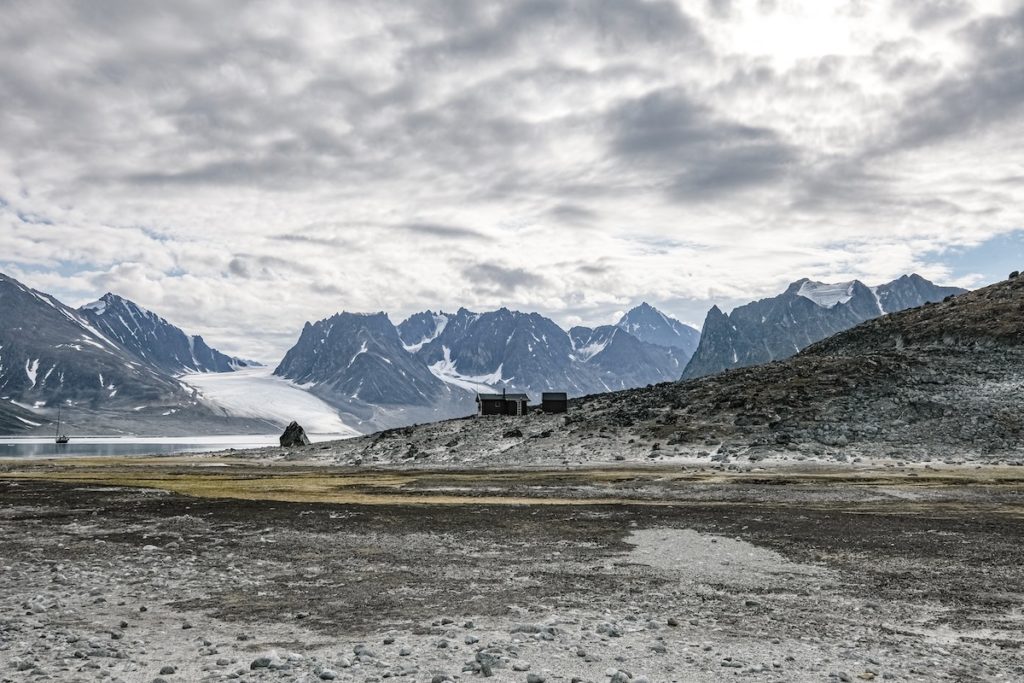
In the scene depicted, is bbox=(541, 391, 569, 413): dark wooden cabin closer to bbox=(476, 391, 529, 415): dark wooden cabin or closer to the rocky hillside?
the rocky hillside

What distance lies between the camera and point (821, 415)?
9750 cm

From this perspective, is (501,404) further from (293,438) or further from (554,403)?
(293,438)

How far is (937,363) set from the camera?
110m

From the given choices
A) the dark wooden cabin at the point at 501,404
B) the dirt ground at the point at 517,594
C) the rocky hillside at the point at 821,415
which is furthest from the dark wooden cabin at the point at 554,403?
the dirt ground at the point at 517,594

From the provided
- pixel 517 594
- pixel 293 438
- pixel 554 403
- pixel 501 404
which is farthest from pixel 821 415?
pixel 293 438

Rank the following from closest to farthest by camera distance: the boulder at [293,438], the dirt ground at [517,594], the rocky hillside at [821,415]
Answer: the dirt ground at [517,594] → the rocky hillside at [821,415] → the boulder at [293,438]

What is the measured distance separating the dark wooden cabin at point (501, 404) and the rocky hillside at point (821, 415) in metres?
20.1

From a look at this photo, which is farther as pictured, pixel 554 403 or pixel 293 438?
pixel 293 438

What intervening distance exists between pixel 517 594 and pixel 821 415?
87153mm

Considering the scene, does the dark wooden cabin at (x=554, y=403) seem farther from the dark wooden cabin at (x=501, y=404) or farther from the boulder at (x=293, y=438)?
the boulder at (x=293, y=438)

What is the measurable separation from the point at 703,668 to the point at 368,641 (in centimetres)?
608

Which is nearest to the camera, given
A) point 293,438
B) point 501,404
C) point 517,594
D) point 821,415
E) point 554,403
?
point 517,594

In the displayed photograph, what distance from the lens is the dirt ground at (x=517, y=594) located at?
1329 cm

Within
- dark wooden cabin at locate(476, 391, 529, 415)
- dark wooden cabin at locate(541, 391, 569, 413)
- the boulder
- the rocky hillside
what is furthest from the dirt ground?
the boulder
